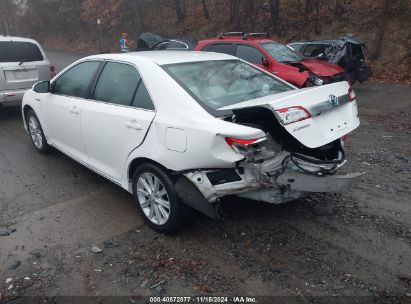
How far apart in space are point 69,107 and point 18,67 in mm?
3871

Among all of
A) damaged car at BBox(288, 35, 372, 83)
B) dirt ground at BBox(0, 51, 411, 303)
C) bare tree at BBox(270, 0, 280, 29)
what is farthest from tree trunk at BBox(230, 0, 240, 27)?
dirt ground at BBox(0, 51, 411, 303)

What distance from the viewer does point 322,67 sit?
9539 mm

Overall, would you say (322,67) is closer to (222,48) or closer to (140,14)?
(222,48)

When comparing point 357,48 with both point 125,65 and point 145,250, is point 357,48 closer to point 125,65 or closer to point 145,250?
point 125,65

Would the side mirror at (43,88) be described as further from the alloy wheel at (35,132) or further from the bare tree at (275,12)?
the bare tree at (275,12)

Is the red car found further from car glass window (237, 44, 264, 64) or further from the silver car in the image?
the silver car

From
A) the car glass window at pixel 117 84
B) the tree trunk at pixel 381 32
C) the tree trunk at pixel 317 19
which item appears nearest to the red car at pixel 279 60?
the tree trunk at pixel 381 32

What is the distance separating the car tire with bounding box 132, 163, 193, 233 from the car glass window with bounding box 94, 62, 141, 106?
0.79 meters

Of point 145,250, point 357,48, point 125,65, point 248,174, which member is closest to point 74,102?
point 125,65

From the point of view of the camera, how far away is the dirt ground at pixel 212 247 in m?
3.00

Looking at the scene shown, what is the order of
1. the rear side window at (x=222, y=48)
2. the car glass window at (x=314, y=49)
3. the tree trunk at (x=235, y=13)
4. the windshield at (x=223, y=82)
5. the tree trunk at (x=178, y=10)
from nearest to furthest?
the windshield at (x=223, y=82) < the rear side window at (x=222, y=48) < the car glass window at (x=314, y=49) < the tree trunk at (x=235, y=13) < the tree trunk at (x=178, y=10)

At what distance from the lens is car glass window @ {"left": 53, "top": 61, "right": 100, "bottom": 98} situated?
456 centimetres

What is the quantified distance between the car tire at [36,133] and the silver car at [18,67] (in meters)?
1.90

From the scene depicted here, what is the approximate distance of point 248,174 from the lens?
315 centimetres
